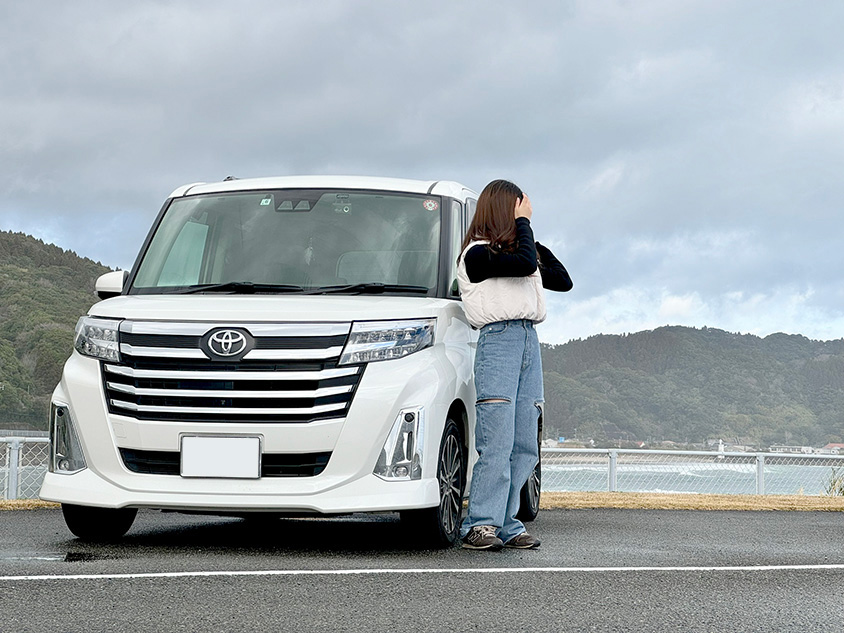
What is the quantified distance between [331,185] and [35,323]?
240 ft

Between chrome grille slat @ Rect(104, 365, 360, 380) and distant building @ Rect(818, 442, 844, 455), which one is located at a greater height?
chrome grille slat @ Rect(104, 365, 360, 380)

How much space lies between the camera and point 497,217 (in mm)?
6727

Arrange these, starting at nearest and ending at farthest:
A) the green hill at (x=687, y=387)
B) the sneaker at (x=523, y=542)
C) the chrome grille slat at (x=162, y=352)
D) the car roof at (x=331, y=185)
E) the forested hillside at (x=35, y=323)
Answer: the chrome grille slat at (x=162, y=352) → the sneaker at (x=523, y=542) → the car roof at (x=331, y=185) → the forested hillside at (x=35, y=323) → the green hill at (x=687, y=387)

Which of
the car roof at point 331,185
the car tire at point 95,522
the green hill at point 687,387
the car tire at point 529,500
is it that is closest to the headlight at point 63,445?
the car tire at point 95,522

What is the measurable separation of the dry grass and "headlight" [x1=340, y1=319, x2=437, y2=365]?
15.6ft

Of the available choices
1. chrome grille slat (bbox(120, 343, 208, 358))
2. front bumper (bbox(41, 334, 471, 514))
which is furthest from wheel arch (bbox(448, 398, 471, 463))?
chrome grille slat (bbox(120, 343, 208, 358))

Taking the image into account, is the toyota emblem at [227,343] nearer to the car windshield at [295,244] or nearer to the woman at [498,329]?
the car windshield at [295,244]

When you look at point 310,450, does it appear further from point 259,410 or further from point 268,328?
point 268,328

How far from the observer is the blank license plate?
20.0 feet

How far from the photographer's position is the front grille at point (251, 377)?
6.10 metres

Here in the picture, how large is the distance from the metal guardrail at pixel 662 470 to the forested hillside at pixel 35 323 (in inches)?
1939

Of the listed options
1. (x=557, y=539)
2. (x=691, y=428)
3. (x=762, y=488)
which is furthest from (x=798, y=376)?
(x=557, y=539)

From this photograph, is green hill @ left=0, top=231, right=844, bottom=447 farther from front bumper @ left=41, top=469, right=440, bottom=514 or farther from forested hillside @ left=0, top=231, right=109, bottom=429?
front bumper @ left=41, top=469, right=440, bottom=514

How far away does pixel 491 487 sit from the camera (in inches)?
265
